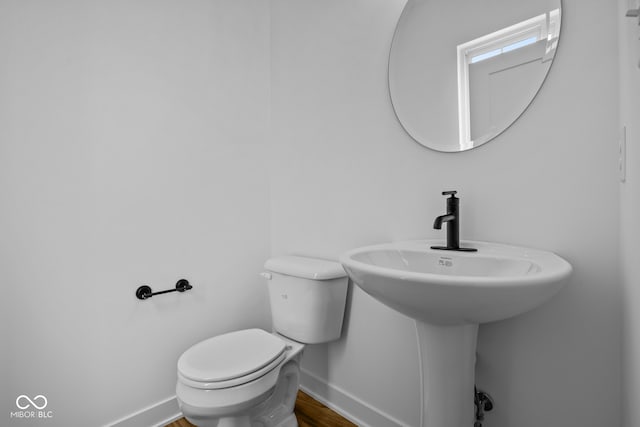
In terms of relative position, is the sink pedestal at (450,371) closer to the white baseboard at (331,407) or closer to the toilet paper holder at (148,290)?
the white baseboard at (331,407)

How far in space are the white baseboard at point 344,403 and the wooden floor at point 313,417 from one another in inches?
0.9

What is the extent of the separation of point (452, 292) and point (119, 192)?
1370 mm

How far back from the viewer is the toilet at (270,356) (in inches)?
41.9

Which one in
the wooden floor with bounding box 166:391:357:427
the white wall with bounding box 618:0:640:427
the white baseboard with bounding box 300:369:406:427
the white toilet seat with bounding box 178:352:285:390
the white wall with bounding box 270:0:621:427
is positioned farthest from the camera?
the wooden floor with bounding box 166:391:357:427

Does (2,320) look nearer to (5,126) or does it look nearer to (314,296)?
(5,126)

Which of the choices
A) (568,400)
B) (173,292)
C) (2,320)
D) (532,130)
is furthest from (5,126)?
(568,400)

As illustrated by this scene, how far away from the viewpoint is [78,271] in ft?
4.06

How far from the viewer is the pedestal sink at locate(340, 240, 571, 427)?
2.05 feet

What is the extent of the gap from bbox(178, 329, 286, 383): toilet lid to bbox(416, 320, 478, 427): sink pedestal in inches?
23.7

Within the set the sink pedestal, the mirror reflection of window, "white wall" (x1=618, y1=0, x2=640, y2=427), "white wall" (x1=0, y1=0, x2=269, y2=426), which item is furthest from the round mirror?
"white wall" (x1=0, y1=0, x2=269, y2=426)

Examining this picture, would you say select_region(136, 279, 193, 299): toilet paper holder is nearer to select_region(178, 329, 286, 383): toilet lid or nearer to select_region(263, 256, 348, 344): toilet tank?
select_region(178, 329, 286, 383): toilet lid

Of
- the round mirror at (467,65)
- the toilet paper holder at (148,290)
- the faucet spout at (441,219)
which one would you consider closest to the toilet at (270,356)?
the toilet paper holder at (148,290)

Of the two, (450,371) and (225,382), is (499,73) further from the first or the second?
(225,382)

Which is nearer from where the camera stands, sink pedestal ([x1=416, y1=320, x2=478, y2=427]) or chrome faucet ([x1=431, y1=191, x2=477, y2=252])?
sink pedestal ([x1=416, y1=320, x2=478, y2=427])
